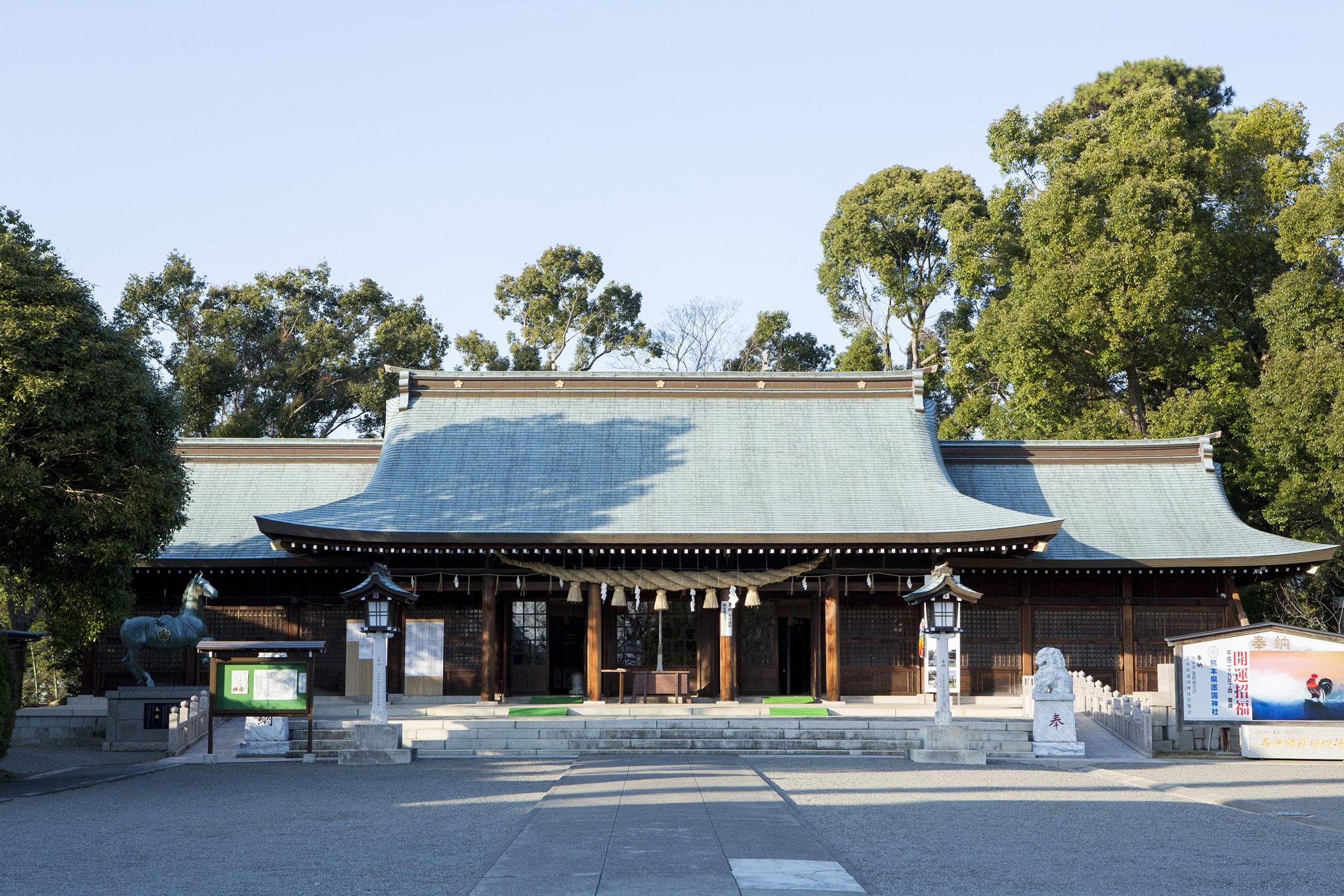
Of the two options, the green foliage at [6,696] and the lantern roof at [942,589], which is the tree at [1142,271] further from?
the green foliage at [6,696]

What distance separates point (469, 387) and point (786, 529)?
8764 millimetres

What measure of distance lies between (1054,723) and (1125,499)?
8.66 m

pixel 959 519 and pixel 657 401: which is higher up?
pixel 657 401

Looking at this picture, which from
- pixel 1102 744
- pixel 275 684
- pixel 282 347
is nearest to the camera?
pixel 275 684

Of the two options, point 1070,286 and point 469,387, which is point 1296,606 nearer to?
point 1070,286

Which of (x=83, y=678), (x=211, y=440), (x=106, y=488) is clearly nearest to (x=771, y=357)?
(x=211, y=440)

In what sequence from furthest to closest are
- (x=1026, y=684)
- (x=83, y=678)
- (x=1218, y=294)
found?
(x=1218, y=294) < (x=83, y=678) < (x=1026, y=684)

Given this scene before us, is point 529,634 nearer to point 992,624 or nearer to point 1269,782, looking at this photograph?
point 992,624

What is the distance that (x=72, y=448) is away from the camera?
16.3 meters

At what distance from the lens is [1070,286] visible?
31.6 meters

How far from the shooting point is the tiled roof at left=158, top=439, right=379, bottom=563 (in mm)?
24531

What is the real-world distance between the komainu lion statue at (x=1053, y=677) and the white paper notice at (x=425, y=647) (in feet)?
36.7

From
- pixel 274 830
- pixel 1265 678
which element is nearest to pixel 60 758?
pixel 274 830

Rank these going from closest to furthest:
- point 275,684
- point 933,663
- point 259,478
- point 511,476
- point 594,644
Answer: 1. point 275,684
2. point 594,644
3. point 933,663
4. point 511,476
5. point 259,478
